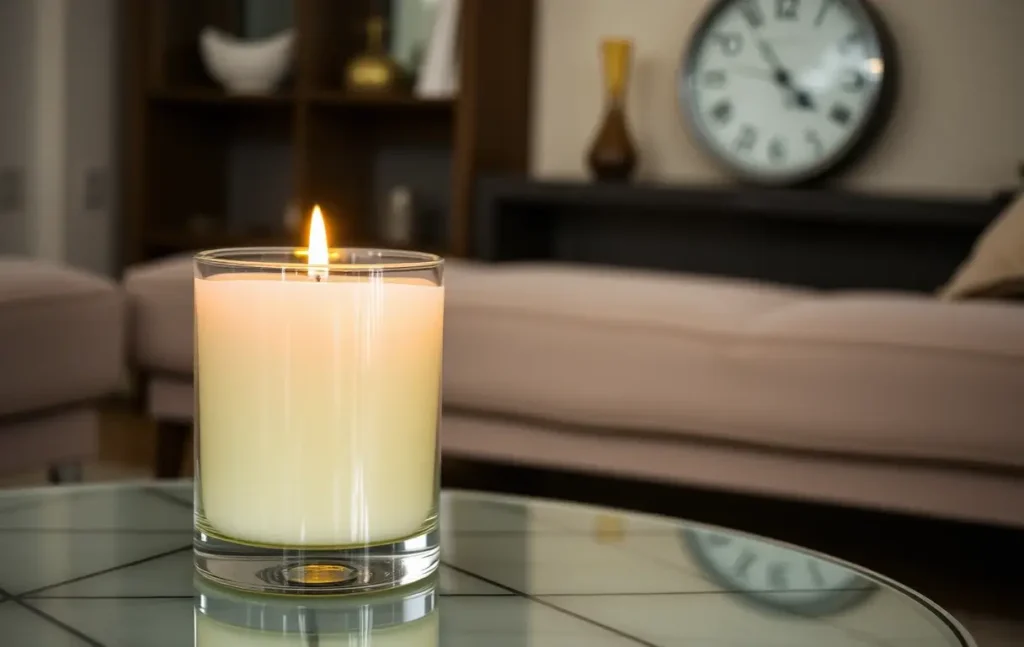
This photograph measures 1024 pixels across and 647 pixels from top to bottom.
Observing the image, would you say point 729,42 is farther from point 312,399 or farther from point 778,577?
point 312,399

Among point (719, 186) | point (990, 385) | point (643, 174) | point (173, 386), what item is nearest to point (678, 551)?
point (990, 385)

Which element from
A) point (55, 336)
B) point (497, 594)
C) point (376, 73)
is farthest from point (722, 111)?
point (497, 594)

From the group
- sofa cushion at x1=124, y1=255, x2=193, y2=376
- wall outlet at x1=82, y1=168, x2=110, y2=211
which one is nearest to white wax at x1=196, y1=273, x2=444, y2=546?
sofa cushion at x1=124, y1=255, x2=193, y2=376

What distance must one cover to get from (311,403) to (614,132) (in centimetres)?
238

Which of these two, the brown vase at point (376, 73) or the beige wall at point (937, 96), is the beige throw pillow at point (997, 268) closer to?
the beige wall at point (937, 96)

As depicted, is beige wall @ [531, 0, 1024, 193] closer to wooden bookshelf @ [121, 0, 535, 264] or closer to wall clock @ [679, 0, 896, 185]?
wall clock @ [679, 0, 896, 185]

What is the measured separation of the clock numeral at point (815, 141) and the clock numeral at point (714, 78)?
0.24 meters

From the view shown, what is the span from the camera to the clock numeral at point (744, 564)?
0.76 meters

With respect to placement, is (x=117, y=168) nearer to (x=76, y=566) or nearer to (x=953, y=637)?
(x=76, y=566)

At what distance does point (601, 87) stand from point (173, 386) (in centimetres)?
144

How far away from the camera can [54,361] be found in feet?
5.95

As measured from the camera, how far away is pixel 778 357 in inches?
66.5

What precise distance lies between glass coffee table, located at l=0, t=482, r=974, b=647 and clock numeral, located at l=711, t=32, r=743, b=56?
85.2 inches

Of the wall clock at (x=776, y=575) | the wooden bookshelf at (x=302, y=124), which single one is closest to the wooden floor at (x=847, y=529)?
the wooden bookshelf at (x=302, y=124)
